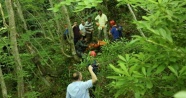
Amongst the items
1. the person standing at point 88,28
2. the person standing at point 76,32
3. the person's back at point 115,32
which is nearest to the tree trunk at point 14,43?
the person standing at point 76,32

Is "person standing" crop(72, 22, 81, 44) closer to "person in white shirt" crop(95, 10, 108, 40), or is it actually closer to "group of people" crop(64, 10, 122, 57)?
"group of people" crop(64, 10, 122, 57)

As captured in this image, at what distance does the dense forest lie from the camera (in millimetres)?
2549

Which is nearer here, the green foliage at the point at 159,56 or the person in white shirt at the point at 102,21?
the green foliage at the point at 159,56

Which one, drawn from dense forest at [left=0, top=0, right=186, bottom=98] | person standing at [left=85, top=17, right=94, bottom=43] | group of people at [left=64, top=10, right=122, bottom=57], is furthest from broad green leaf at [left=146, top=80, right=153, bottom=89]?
person standing at [left=85, top=17, right=94, bottom=43]

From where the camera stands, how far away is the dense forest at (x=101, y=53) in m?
2.55

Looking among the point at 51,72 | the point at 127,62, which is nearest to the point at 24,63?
the point at 51,72

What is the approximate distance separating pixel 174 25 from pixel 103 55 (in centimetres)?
648

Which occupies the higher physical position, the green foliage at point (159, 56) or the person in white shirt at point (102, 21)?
the green foliage at point (159, 56)

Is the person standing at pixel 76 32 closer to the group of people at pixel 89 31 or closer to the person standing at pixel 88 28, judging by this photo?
the group of people at pixel 89 31

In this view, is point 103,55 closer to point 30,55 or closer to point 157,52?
point 30,55

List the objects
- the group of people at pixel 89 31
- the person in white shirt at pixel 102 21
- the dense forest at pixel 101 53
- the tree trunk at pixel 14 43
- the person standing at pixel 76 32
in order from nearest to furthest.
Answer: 1. the dense forest at pixel 101 53
2. the tree trunk at pixel 14 43
3. the group of people at pixel 89 31
4. the person standing at pixel 76 32
5. the person in white shirt at pixel 102 21

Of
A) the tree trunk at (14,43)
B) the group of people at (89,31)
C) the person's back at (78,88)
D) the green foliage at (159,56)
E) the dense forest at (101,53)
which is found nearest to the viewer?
Answer: the green foliage at (159,56)

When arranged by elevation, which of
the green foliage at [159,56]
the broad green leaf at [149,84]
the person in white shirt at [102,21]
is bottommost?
the person in white shirt at [102,21]

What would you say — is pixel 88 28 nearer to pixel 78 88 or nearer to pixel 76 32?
pixel 76 32
